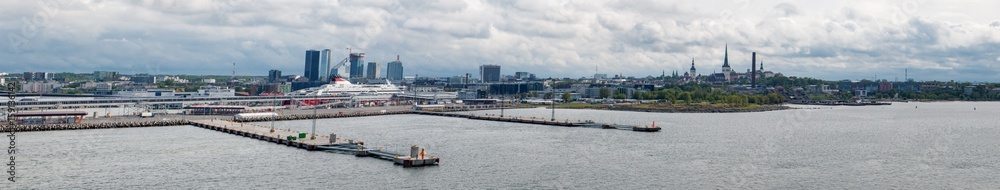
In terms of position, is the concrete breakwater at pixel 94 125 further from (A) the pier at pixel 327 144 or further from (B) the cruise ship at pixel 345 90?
(B) the cruise ship at pixel 345 90


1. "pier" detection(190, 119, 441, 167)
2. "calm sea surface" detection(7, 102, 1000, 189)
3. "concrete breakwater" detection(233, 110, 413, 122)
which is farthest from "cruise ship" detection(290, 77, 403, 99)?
"calm sea surface" detection(7, 102, 1000, 189)

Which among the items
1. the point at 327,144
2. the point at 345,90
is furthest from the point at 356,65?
the point at 327,144

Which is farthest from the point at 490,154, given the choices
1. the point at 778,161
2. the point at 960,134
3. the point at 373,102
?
the point at 373,102

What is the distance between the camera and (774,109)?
309 feet

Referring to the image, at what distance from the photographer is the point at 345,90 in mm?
97750

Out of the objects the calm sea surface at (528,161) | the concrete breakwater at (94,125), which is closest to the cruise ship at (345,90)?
the concrete breakwater at (94,125)

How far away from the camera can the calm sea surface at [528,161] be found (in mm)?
26297

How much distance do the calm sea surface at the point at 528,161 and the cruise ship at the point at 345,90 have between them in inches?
1775

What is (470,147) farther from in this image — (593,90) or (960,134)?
(593,90)

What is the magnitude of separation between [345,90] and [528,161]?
68418mm

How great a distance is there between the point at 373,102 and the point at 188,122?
40.6 meters

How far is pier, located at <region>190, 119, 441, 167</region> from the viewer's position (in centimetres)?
3016

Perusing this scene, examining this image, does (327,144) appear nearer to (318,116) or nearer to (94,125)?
(94,125)

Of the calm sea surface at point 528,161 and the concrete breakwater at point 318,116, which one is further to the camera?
the concrete breakwater at point 318,116
